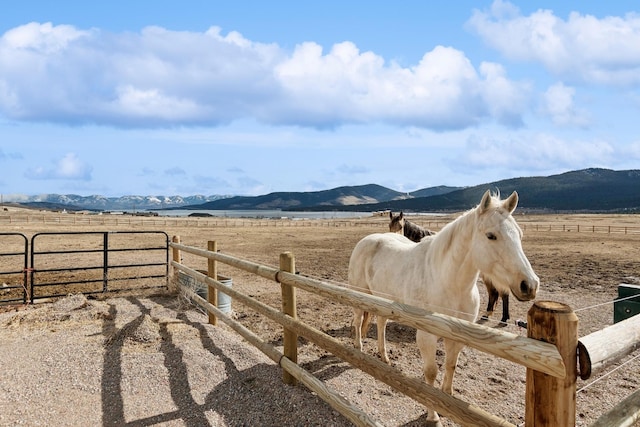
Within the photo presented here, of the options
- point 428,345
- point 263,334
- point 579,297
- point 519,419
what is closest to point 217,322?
point 263,334

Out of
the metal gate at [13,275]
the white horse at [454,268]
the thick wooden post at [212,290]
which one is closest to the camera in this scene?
the white horse at [454,268]

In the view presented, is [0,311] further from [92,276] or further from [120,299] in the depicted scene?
[92,276]

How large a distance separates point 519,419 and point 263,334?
401cm

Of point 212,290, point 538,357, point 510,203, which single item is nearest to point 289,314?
point 510,203

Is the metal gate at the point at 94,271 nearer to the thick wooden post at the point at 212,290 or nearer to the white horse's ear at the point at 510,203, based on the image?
the thick wooden post at the point at 212,290

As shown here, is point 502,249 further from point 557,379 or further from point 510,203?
point 557,379

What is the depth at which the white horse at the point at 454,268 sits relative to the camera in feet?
9.44

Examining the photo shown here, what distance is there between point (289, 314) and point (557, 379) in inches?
123

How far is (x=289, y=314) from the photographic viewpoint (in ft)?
14.5

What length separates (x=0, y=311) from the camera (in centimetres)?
732

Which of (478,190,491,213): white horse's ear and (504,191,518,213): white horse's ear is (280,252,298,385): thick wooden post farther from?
(504,191,518,213): white horse's ear

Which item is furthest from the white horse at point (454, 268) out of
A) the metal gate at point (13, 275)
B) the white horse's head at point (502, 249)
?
the metal gate at point (13, 275)

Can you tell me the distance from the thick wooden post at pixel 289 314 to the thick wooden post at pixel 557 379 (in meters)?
2.82

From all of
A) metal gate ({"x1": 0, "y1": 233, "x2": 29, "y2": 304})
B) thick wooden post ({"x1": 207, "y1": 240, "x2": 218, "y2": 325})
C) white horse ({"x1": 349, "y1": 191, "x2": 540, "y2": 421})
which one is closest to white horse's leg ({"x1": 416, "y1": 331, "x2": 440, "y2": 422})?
white horse ({"x1": 349, "y1": 191, "x2": 540, "y2": 421})
